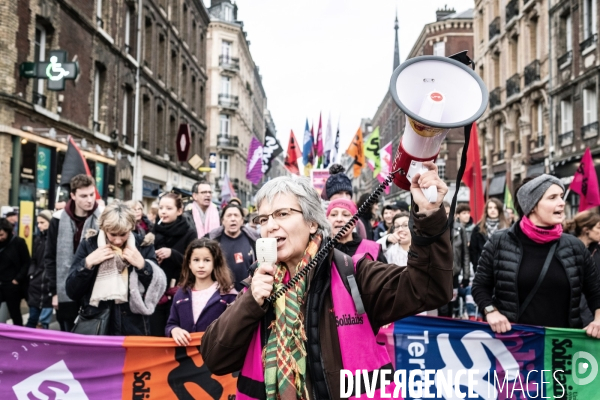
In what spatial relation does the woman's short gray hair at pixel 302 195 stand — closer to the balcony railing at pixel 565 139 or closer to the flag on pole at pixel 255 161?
the flag on pole at pixel 255 161

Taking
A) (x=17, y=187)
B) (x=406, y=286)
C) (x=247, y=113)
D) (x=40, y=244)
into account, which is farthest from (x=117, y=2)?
(x=247, y=113)

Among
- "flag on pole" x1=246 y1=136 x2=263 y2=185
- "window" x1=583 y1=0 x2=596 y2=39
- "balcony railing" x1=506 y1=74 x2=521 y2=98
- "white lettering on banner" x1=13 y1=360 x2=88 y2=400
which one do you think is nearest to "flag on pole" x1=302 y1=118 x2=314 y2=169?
"flag on pole" x1=246 y1=136 x2=263 y2=185

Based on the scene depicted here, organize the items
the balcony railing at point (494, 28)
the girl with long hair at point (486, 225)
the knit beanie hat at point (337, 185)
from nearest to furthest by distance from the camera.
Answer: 1. the knit beanie hat at point (337, 185)
2. the girl with long hair at point (486, 225)
3. the balcony railing at point (494, 28)

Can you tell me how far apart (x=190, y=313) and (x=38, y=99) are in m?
11.9

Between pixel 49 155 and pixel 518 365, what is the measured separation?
13.6 meters

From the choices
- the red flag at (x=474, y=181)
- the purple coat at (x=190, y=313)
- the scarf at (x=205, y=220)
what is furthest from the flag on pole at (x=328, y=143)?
the purple coat at (x=190, y=313)

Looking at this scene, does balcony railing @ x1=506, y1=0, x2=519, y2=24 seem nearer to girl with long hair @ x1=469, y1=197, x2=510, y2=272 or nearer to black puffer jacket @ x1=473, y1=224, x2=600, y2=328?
girl with long hair @ x1=469, y1=197, x2=510, y2=272

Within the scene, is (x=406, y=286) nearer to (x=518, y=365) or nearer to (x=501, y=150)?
(x=518, y=365)

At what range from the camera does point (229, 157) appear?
180ft

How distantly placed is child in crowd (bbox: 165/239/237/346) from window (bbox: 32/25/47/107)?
448 inches

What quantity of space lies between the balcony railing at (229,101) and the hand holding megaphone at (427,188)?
53.4 meters

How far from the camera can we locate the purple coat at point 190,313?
14.4 ft

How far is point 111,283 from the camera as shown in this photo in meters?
4.46

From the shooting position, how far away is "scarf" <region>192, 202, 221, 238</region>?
796 centimetres
